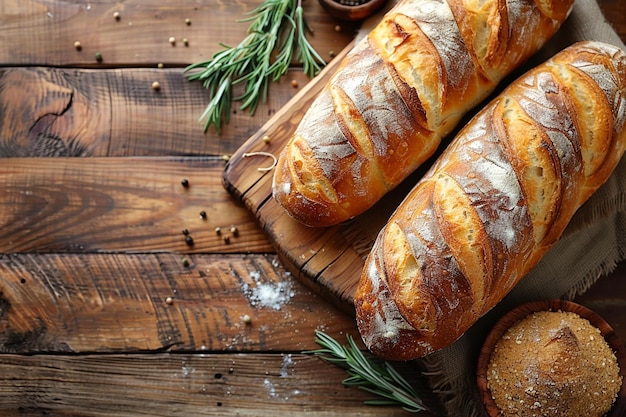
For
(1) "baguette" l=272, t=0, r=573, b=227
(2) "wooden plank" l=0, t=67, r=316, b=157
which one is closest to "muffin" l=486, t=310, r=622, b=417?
(1) "baguette" l=272, t=0, r=573, b=227

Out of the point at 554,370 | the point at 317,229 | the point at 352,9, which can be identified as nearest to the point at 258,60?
the point at 352,9

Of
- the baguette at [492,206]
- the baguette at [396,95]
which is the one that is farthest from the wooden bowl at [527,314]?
the baguette at [396,95]

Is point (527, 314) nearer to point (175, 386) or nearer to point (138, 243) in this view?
point (175, 386)

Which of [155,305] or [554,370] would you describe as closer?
[554,370]

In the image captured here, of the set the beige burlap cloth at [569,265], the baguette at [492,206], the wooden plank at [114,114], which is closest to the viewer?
the baguette at [492,206]

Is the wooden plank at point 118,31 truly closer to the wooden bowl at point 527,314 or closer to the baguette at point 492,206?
the baguette at point 492,206
